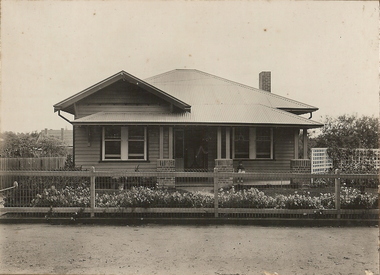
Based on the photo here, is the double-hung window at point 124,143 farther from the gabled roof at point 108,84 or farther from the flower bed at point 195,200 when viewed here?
the flower bed at point 195,200

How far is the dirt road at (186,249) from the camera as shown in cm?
555

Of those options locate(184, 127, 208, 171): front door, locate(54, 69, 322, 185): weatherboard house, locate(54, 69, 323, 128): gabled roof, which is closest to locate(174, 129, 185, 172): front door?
locate(54, 69, 322, 185): weatherboard house

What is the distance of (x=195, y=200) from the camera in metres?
8.97

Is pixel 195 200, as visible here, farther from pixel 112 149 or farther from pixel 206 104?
pixel 206 104

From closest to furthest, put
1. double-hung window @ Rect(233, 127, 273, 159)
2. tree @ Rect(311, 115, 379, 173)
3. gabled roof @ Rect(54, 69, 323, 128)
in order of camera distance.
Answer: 1. gabled roof @ Rect(54, 69, 323, 128)
2. double-hung window @ Rect(233, 127, 273, 159)
3. tree @ Rect(311, 115, 379, 173)

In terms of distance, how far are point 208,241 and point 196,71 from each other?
17.6 m

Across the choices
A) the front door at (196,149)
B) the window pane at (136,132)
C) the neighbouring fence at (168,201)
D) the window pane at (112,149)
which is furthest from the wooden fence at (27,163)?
the neighbouring fence at (168,201)

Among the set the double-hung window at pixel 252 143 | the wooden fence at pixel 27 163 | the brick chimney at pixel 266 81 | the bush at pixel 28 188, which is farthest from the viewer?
the brick chimney at pixel 266 81

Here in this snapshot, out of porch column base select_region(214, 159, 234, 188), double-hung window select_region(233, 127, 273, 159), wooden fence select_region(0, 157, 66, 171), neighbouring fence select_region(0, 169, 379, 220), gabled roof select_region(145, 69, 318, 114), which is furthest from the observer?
gabled roof select_region(145, 69, 318, 114)

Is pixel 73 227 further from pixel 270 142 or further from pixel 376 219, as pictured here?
pixel 270 142

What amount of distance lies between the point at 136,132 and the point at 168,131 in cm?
149

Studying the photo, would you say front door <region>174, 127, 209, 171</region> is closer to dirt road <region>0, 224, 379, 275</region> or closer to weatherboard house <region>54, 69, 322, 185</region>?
weatherboard house <region>54, 69, 322, 185</region>

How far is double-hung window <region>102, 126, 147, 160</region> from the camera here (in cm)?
1538

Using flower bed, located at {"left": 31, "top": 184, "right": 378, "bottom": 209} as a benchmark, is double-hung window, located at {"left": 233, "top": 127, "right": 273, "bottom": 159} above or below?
above
